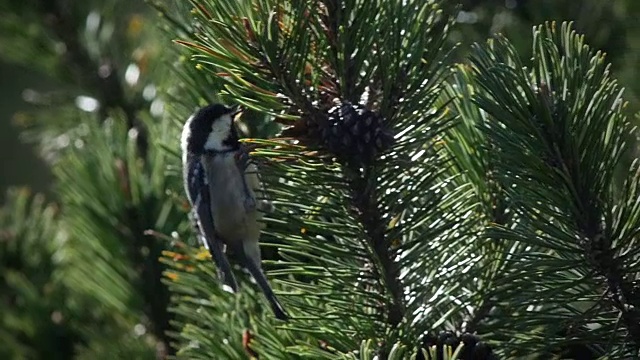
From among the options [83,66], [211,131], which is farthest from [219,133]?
[83,66]

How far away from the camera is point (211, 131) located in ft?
6.10

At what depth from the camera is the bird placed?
164 centimetres

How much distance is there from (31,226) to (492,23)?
3.33ft

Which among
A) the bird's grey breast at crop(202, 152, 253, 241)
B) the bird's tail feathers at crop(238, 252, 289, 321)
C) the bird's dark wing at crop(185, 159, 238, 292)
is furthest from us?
the bird's grey breast at crop(202, 152, 253, 241)

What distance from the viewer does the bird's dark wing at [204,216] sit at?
5.18 feet

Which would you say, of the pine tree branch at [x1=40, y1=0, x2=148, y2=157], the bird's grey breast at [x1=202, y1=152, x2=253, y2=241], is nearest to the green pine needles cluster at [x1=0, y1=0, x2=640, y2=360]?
the bird's grey breast at [x1=202, y1=152, x2=253, y2=241]

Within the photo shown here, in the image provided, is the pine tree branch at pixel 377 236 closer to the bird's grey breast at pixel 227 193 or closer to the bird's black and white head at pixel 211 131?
the bird's black and white head at pixel 211 131

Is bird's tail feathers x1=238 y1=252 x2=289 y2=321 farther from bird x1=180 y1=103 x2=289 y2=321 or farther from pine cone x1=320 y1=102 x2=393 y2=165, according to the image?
pine cone x1=320 y1=102 x2=393 y2=165

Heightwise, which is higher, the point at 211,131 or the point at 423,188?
the point at 211,131

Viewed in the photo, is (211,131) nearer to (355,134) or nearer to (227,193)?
(227,193)

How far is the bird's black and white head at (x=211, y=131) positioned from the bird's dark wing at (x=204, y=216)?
0.17 ft

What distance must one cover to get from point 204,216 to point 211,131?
0.61ft

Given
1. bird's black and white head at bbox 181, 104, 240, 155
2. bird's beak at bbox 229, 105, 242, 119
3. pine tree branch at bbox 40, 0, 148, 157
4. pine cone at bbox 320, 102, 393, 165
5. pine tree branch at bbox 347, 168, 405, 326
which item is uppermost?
pine tree branch at bbox 40, 0, 148, 157

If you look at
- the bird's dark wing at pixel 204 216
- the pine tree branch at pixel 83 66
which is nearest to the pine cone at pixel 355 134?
the bird's dark wing at pixel 204 216
